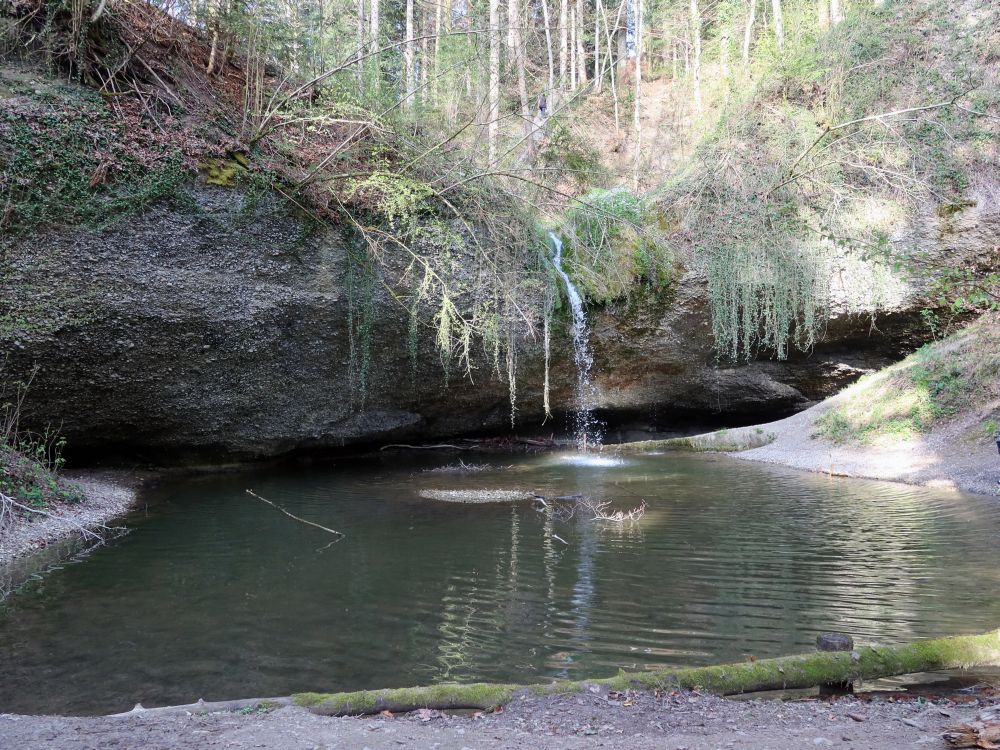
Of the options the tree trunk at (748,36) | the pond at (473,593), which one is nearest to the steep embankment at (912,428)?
the pond at (473,593)

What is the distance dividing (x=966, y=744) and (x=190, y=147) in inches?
413

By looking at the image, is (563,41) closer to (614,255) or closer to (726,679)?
(614,255)

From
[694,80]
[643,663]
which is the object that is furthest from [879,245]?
[694,80]

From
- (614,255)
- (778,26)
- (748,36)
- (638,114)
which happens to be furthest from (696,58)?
(614,255)

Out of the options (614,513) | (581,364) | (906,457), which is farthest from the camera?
(581,364)

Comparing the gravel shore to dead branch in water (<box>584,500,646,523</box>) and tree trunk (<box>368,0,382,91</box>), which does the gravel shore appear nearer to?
dead branch in water (<box>584,500,646,523</box>)

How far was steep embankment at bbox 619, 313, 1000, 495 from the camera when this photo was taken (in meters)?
9.90

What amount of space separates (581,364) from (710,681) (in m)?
11.6

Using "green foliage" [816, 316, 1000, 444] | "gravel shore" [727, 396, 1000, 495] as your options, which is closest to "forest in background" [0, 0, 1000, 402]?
"green foliage" [816, 316, 1000, 444]

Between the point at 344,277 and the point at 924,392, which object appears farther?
the point at 924,392

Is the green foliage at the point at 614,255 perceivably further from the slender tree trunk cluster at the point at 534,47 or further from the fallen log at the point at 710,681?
the fallen log at the point at 710,681

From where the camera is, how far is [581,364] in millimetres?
14633

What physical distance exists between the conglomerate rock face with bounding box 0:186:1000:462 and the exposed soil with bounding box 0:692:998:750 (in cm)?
754

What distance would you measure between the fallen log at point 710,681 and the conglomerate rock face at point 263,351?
769 cm
